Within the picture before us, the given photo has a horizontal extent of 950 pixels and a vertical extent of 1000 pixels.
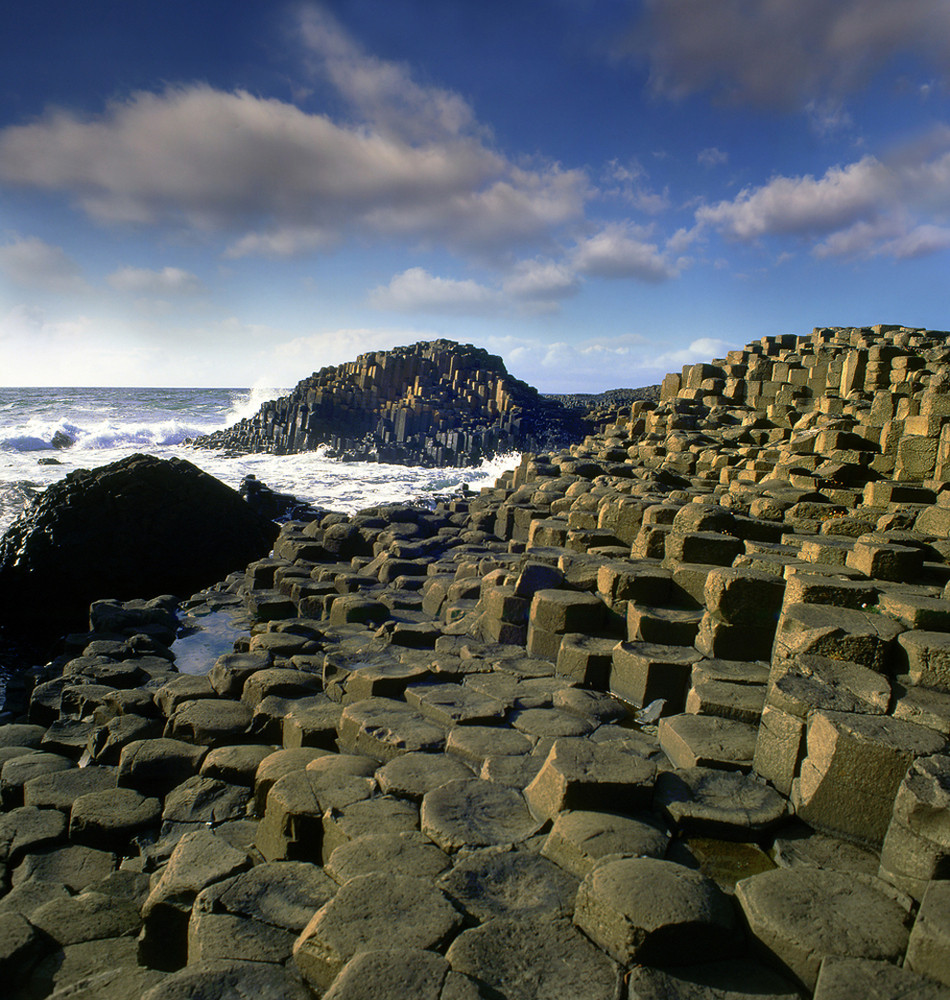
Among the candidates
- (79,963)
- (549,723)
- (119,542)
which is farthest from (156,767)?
(119,542)

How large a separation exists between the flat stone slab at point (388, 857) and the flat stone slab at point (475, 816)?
86 millimetres

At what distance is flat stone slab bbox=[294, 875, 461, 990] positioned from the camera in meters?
2.46

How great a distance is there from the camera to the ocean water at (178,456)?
23.0 m

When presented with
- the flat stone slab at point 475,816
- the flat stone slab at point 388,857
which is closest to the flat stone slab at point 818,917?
the flat stone slab at point 475,816

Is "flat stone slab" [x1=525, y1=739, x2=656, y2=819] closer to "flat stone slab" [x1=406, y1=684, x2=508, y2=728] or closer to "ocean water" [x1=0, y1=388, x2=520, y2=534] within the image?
"flat stone slab" [x1=406, y1=684, x2=508, y2=728]

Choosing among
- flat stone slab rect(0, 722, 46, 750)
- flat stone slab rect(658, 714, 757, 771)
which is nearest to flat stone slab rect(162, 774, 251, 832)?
flat stone slab rect(0, 722, 46, 750)

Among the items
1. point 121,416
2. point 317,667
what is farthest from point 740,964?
point 121,416

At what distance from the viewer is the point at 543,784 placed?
→ 11.1ft

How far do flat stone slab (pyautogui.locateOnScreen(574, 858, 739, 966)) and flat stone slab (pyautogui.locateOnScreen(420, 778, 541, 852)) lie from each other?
68cm

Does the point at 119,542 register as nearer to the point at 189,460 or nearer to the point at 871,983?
the point at 871,983

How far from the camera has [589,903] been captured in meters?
2.54

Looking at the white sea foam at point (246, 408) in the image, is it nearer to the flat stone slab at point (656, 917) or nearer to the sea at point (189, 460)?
the sea at point (189, 460)

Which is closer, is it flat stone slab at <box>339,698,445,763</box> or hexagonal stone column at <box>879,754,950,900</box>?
hexagonal stone column at <box>879,754,950,900</box>

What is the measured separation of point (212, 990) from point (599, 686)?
3.26 metres
